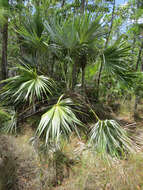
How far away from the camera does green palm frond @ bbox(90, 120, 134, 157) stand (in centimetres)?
158

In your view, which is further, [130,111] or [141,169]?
[130,111]

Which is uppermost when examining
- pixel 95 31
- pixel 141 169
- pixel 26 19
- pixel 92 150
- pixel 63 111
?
pixel 26 19

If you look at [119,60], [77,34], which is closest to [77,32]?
[77,34]

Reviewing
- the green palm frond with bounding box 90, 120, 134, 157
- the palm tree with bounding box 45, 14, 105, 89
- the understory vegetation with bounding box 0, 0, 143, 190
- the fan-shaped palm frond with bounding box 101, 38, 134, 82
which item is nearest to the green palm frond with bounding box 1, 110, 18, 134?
the understory vegetation with bounding box 0, 0, 143, 190

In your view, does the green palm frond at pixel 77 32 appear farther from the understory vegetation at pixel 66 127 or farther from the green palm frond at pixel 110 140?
the green palm frond at pixel 110 140

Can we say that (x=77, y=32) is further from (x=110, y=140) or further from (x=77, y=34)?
(x=110, y=140)

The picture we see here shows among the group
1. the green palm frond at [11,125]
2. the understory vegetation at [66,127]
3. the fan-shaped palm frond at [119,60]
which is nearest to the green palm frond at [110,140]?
the understory vegetation at [66,127]

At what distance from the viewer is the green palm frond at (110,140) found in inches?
62.1

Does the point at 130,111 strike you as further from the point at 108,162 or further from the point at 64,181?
the point at 64,181

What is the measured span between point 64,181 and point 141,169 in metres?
1.03

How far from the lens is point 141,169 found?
1544 millimetres

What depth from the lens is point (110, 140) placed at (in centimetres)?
164

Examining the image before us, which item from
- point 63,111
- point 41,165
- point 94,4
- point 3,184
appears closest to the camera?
point 3,184

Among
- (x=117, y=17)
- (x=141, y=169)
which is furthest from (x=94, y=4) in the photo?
(x=141, y=169)
